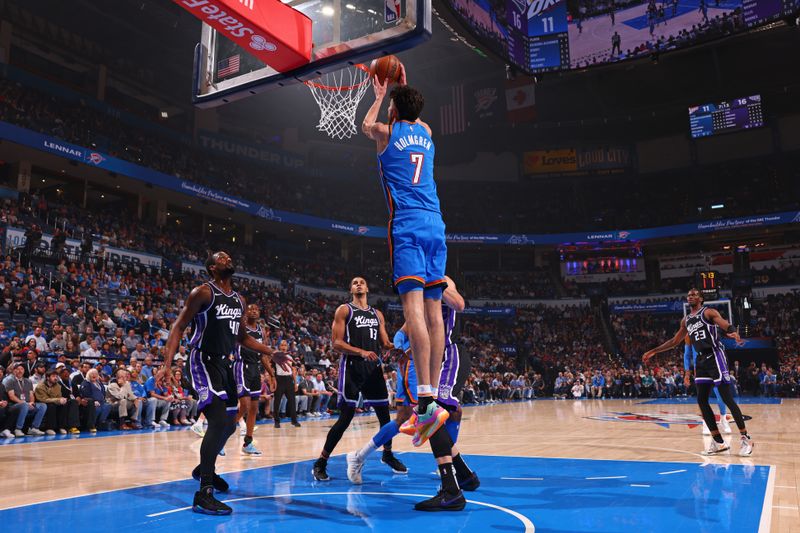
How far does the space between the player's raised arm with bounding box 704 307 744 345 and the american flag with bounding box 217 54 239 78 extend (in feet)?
20.8

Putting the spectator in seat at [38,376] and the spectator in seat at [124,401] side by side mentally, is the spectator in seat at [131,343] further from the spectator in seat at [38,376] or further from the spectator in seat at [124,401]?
the spectator in seat at [38,376]

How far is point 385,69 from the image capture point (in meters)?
3.99

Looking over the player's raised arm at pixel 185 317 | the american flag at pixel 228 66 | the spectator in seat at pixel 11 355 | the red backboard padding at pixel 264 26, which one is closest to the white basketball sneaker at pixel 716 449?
the player's raised arm at pixel 185 317

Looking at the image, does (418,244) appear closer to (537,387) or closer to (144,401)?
(144,401)

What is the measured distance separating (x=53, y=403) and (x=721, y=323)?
417 inches

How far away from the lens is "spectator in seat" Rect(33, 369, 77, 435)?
405 inches

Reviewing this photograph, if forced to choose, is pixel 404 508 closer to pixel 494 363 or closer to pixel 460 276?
pixel 494 363

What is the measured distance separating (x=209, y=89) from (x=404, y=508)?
5.24m

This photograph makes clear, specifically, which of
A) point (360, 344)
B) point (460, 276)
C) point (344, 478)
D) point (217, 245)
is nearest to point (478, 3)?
point (360, 344)

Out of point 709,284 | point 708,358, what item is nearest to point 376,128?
point 708,358

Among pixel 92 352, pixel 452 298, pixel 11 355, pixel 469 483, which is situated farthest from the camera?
pixel 92 352

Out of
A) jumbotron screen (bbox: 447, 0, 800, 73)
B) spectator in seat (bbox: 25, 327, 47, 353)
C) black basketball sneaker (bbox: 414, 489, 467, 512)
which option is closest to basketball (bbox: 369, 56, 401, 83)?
black basketball sneaker (bbox: 414, 489, 467, 512)

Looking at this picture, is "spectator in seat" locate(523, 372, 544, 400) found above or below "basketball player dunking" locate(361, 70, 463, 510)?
below

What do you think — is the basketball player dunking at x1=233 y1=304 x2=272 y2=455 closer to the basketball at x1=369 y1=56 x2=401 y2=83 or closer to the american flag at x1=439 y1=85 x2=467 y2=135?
the basketball at x1=369 y1=56 x2=401 y2=83
